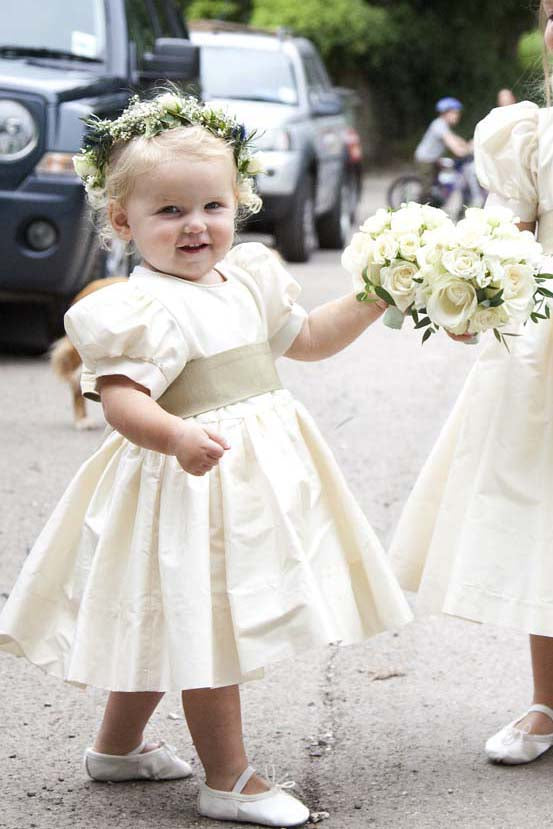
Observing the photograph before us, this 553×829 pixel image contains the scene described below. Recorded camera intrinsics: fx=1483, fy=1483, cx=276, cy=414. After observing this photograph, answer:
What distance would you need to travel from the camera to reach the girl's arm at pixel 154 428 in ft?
9.36

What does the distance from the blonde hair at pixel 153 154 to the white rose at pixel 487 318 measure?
0.64m

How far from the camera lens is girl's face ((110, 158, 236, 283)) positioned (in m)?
3.08

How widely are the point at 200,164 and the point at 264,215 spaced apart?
1003 cm

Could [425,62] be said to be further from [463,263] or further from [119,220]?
[463,263]

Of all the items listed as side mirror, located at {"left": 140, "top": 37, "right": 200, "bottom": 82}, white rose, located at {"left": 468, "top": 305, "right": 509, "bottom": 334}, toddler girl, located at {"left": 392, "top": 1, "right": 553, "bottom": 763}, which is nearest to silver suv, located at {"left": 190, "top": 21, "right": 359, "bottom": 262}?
side mirror, located at {"left": 140, "top": 37, "right": 200, "bottom": 82}

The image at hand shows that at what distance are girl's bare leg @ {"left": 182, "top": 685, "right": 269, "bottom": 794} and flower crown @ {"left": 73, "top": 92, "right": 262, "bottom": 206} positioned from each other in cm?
109

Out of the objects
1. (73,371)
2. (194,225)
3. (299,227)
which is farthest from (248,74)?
(194,225)

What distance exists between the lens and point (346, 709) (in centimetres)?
385

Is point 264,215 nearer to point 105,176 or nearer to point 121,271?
point 121,271

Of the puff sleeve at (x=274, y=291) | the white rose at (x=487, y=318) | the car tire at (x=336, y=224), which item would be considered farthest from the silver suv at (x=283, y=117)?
the white rose at (x=487, y=318)

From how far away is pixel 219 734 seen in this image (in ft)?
10.2

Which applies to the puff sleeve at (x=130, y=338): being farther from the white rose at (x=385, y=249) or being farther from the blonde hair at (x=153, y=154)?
the white rose at (x=385, y=249)

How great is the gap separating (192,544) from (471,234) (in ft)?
2.73

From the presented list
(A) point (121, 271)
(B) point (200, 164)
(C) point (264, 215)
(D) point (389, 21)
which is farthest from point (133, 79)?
(D) point (389, 21)
